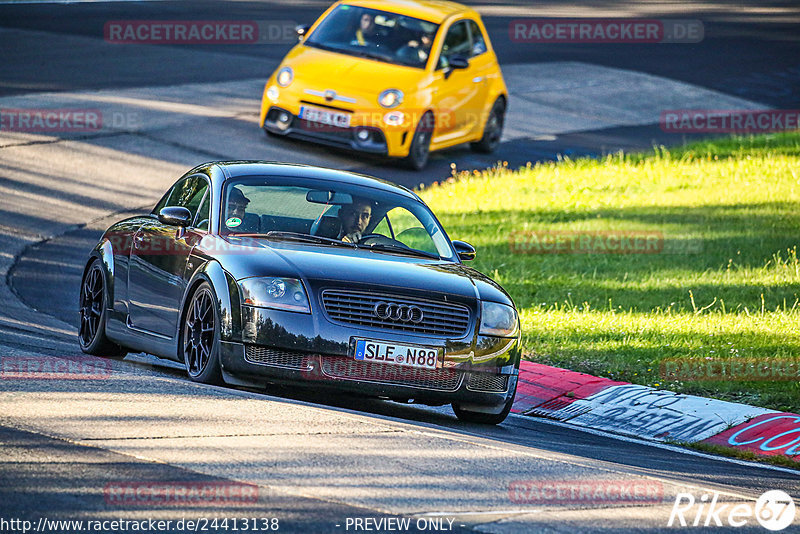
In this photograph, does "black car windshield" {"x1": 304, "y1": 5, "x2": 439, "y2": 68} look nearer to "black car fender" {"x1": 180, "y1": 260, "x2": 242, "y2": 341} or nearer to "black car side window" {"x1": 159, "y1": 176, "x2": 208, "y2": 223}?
"black car side window" {"x1": 159, "y1": 176, "x2": 208, "y2": 223}

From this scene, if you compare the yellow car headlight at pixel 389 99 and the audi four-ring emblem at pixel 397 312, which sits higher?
the audi four-ring emblem at pixel 397 312

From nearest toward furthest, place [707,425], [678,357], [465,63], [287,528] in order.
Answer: [287,528]
[707,425]
[678,357]
[465,63]

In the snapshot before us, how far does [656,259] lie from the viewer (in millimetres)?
14820

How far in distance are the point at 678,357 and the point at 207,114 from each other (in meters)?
10.9

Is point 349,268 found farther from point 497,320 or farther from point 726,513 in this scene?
point 726,513

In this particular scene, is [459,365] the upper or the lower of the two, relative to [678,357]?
upper

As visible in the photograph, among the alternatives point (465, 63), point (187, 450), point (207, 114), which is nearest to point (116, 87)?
point (207, 114)

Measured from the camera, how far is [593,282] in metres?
13.8

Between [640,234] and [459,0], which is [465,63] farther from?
[459,0]

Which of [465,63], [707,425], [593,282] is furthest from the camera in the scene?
[465,63]
